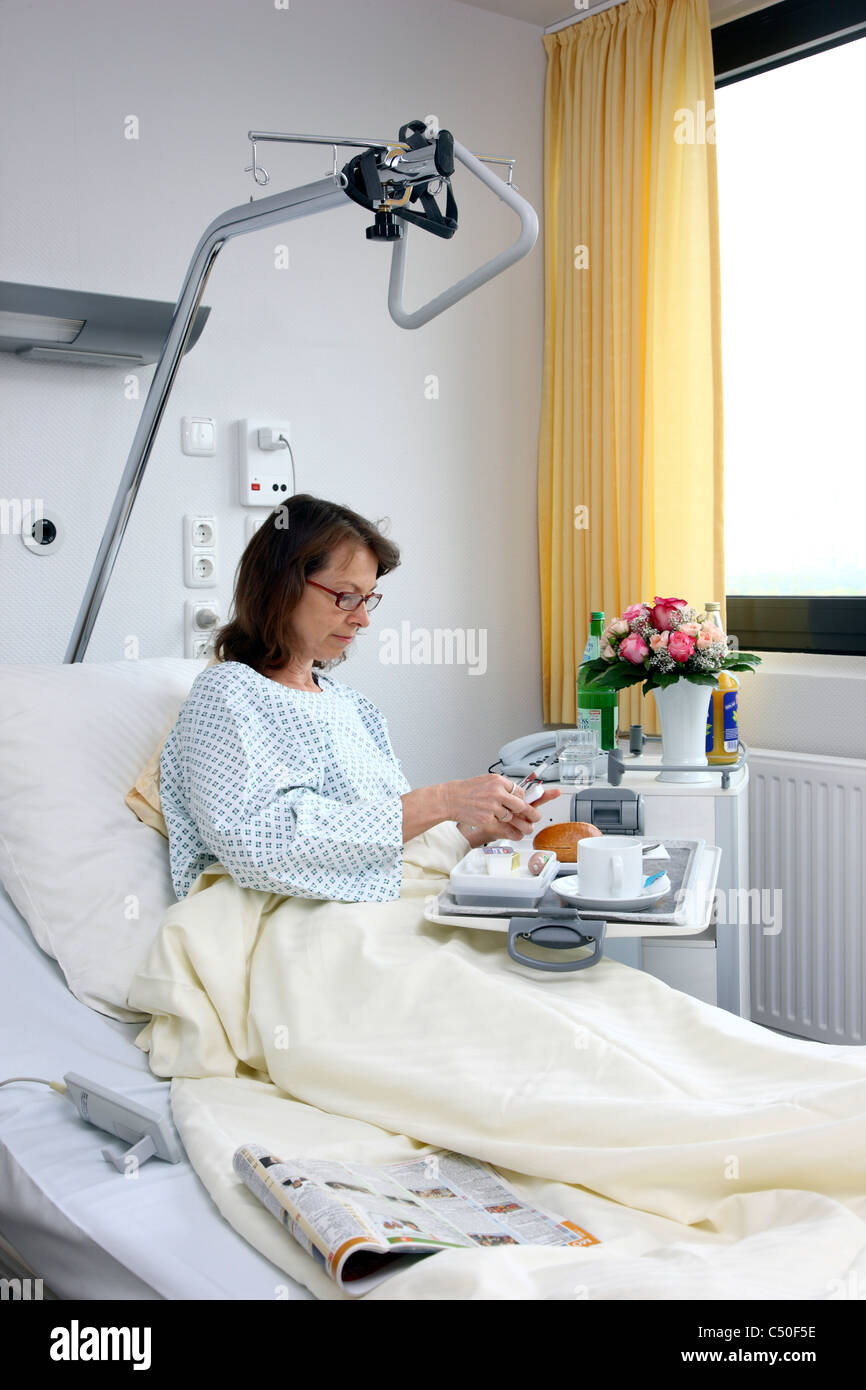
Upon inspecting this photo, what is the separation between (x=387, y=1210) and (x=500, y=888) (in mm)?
510

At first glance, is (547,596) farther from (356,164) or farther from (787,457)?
(356,164)

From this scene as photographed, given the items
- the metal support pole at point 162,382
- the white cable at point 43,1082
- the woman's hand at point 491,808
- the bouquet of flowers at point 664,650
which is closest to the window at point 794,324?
the bouquet of flowers at point 664,650

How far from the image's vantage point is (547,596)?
2.78m

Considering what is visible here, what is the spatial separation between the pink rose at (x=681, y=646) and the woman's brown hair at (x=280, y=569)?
584mm

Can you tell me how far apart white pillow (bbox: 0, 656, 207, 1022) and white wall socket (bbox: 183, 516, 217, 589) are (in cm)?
46

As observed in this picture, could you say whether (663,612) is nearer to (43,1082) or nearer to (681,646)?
(681,646)

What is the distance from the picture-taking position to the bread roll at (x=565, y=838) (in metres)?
1.64

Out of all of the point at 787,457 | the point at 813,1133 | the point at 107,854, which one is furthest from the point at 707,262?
the point at 813,1133

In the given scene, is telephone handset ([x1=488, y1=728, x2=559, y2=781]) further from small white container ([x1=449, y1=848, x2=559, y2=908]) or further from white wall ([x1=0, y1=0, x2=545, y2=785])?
small white container ([x1=449, y1=848, x2=559, y2=908])

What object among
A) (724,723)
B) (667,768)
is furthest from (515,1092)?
(724,723)

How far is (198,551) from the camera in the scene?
224 centimetres

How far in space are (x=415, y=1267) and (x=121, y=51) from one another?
6.78ft

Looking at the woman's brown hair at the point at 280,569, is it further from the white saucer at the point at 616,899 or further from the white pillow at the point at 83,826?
the white saucer at the point at 616,899

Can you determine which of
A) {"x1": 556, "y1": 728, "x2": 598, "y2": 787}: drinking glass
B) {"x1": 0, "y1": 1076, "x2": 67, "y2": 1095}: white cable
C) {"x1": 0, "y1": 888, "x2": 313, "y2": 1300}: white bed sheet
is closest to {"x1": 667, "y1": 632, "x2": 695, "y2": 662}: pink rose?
{"x1": 556, "y1": 728, "x2": 598, "y2": 787}: drinking glass
